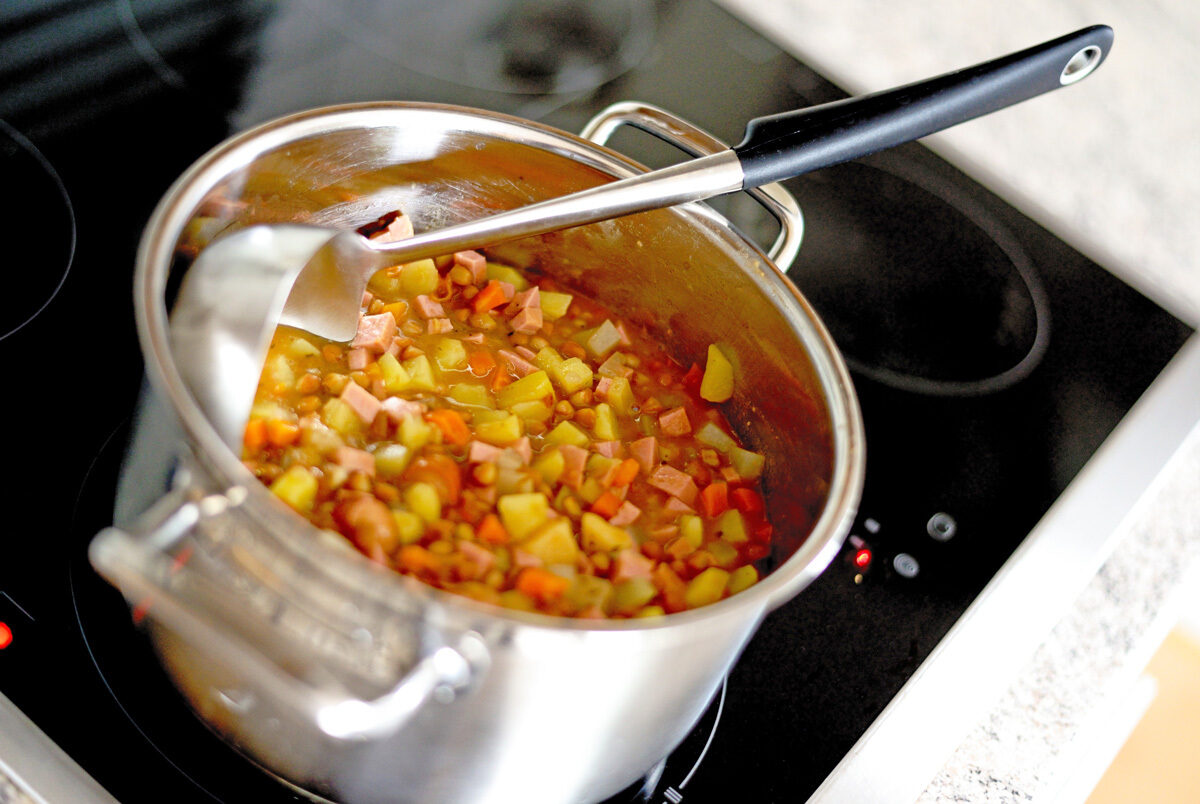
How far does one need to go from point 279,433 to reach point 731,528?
15.6 inches

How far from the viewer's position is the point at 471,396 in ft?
2.99

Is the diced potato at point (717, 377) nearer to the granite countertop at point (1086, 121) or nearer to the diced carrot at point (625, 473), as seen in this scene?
the diced carrot at point (625, 473)

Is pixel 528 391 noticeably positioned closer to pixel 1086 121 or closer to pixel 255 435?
pixel 255 435

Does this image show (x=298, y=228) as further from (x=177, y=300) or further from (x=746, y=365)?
(x=746, y=365)

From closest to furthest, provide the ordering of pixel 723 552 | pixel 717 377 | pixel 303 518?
pixel 303 518 → pixel 723 552 → pixel 717 377

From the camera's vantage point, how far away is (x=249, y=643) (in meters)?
0.56

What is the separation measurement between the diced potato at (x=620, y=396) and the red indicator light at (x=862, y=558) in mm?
249

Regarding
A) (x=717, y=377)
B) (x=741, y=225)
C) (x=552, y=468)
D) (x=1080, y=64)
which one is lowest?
(x=552, y=468)

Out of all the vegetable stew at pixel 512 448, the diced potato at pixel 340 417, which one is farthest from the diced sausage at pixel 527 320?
the diced potato at pixel 340 417

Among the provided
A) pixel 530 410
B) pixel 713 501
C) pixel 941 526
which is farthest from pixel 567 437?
pixel 941 526

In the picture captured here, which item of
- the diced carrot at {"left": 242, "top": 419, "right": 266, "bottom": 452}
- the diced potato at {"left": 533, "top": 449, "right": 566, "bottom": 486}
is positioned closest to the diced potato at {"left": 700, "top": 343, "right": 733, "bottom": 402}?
the diced potato at {"left": 533, "top": 449, "right": 566, "bottom": 486}

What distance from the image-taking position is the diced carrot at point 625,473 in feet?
2.89

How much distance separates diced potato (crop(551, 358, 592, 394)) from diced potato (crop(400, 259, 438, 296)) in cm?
15

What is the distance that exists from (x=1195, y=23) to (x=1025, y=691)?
0.92m
